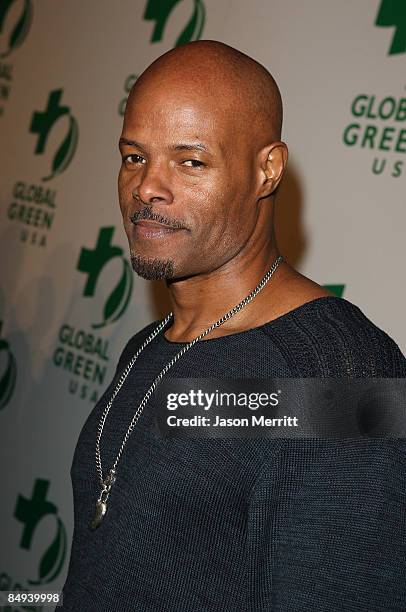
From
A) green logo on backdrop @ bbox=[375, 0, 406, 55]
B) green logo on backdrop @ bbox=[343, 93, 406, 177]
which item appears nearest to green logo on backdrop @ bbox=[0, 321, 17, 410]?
green logo on backdrop @ bbox=[343, 93, 406, 177]

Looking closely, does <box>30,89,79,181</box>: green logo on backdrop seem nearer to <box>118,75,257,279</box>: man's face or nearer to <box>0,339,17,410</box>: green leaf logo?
<box>0,339,17,410</box>: green leaf logo

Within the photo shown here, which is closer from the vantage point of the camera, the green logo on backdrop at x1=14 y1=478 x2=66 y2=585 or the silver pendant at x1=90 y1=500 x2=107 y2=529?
the silver pendant at x1=90 y1=500 x2=107 y2=529

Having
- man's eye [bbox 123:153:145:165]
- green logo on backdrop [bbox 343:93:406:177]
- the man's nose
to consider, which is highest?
green logo on backdrop [bbox 343:93:406:177]

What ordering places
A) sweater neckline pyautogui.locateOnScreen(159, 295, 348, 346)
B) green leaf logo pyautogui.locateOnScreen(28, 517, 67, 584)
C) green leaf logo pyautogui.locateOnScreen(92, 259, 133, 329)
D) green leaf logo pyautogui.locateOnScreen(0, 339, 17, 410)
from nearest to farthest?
sweater neckline pyautogui.locateOnScreen(159, 295, 348, 346) → green leaf logo pyautogui.locateOnScreen(92, 259, 133, 329) → green leaf logo pyautogui.locateOnScreen(28, 517, 67, 584) → green leaf logo pyautogui.locateOnScreen(0, 339, 17, 410)

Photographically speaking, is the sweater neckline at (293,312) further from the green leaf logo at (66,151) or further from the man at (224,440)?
the green leaf logo at (66,151)

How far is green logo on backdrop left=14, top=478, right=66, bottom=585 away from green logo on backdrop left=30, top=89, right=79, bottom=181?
989 millimetres

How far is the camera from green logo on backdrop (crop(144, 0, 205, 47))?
227 centimetres

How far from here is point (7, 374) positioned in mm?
3002

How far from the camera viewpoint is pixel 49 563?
2.67 metres

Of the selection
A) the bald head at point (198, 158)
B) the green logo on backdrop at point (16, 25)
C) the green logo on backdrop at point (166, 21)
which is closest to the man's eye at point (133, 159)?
the bald head at point (198, 158)

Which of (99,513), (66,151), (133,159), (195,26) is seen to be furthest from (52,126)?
(99,513)

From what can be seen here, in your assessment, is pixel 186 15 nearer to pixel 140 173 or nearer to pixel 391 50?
pixel 391 50

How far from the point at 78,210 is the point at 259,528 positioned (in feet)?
6.10

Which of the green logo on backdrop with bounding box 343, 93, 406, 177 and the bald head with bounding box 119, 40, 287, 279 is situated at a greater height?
the green logo on backdrop with bounding box 343, 93, 406, 177
